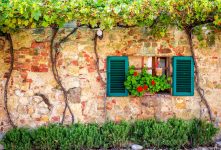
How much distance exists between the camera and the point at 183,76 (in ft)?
26.8

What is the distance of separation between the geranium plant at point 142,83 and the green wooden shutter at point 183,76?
267 millimetres

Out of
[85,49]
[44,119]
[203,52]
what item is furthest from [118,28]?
[44,119]

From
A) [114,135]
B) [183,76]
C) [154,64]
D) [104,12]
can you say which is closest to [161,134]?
[114,135]

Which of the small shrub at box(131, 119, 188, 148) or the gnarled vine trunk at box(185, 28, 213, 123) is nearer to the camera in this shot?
the small shrub at box(131, 119, 188, 148)

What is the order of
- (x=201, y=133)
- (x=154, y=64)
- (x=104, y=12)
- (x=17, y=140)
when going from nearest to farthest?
(x=104, y=12) < (x=17, y=140) < (x=201, y=133) < (x=154, y=64)

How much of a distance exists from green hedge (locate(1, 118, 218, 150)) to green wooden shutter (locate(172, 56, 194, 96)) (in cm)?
65

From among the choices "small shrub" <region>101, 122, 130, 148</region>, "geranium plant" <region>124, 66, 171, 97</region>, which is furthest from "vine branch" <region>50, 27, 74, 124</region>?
"geranium plant" <region>124, 66, 171, 97</region>

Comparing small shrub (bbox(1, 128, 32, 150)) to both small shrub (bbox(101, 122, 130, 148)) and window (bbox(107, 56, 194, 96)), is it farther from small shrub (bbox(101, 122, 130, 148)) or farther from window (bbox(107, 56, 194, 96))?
window (bbox(107, 56, 194, 96))

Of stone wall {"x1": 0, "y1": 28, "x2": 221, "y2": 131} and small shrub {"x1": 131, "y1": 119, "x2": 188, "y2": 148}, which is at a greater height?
stone wall {"x1": 0, "y1": 28, "x2": 221, "y2": 131}

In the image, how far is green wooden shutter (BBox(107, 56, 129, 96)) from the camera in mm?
7990

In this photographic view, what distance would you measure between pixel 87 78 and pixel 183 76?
6.96 feet

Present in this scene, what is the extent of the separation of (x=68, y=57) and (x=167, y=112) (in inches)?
97.9

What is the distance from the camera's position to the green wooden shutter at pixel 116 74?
315 inches

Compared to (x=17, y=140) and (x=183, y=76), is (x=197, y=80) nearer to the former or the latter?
(x=183, y=76)
